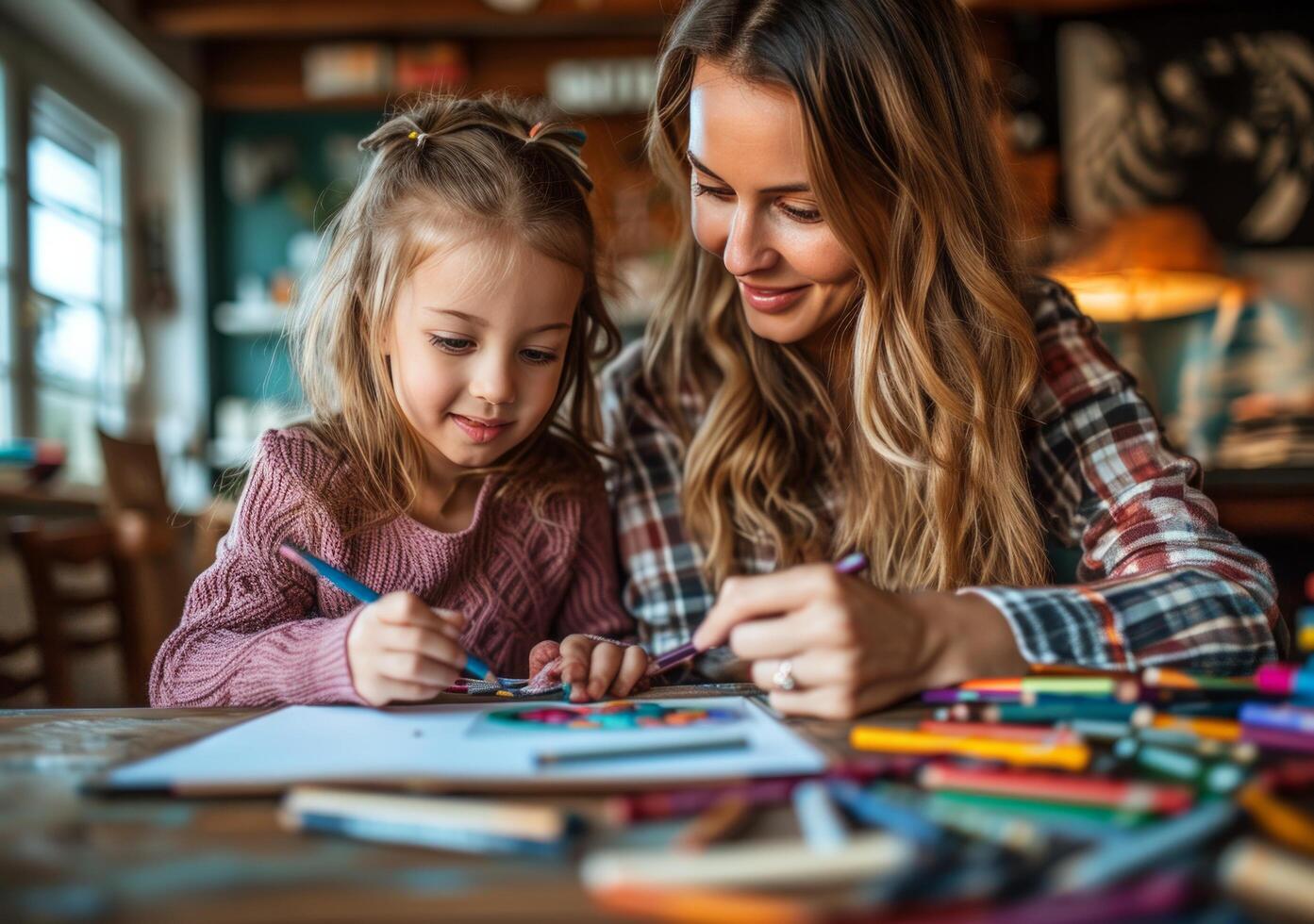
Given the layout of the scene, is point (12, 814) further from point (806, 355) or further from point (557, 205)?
point (806, 355)

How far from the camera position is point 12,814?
0.50 m

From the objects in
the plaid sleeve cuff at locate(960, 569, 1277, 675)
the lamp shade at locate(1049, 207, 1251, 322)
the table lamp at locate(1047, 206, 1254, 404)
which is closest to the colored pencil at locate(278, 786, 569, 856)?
the plaid sleeve cuff at locate(960, 569, 1277, 675)

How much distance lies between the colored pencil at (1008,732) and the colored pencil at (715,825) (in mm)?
186

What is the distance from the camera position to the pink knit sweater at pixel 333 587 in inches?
35.4

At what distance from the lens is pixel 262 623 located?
1.01 metres

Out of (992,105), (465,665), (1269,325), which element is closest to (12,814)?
(465,665)

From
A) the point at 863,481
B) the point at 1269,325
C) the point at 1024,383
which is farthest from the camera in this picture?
the point at 1269,325

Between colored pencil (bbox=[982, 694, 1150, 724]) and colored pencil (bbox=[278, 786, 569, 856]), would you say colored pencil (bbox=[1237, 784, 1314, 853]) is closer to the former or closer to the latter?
colored pencil (bbox=[982, 694, 1150, 724])

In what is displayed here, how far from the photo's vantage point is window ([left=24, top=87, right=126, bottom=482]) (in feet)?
12.4

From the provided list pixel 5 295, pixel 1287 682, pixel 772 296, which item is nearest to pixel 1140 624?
pixel 1287 682

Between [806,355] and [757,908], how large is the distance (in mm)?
1023

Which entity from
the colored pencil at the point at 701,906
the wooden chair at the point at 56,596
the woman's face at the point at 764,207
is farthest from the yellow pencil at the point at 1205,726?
the wooden chair at the point at 56,596

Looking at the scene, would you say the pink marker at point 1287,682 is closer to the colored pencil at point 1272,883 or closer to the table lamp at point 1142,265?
the colored pencil at point 1272,883

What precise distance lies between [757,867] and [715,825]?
0.06 meters
